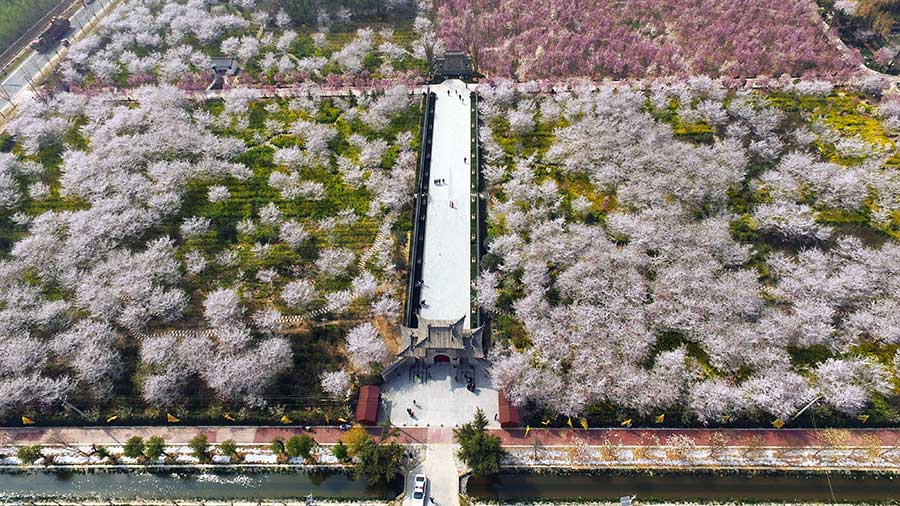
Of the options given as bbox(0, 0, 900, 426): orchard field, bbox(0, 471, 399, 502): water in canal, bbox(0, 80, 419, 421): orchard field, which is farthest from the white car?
bbox(0, 80, 419, 421): orchard field

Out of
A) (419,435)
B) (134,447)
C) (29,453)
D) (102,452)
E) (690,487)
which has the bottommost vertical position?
(690,487)

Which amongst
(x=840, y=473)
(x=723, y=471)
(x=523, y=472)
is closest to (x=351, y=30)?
(x=523, y=472)

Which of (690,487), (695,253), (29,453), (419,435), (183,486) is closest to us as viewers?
(690,487)

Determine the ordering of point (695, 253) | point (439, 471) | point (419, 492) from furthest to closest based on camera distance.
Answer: point (695, 253) < point (439, 471) < point (419, 492)

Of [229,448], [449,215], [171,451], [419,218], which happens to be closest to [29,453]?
[171,451]

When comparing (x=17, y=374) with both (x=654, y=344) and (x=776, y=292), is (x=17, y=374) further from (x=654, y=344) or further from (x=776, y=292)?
(x=776, y=292)

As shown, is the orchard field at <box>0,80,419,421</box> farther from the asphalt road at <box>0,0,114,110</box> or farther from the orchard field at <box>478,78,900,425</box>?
the orchard field at <box>478,78,900,425</box>

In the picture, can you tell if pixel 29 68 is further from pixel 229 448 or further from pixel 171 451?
pixel 229 448

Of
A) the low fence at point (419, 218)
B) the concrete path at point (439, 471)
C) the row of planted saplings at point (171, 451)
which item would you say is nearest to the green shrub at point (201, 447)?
the row of planted saplings at point (171, 451)
